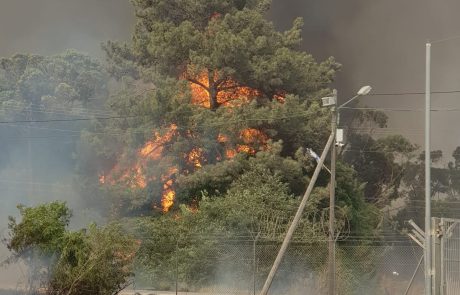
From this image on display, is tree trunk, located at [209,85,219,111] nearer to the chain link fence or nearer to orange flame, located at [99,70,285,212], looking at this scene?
orange flame, located at [99,70,285,212]

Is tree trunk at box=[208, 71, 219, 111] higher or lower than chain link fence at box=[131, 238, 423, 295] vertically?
higher

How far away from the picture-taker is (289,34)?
44.9 meters

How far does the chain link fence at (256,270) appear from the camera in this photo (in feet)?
98.5

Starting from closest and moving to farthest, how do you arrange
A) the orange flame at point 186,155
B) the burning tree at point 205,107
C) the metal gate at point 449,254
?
1. the metal gate at point 449,254
2. the burning tree at point 205,107
3. the orange flame at point 186,155

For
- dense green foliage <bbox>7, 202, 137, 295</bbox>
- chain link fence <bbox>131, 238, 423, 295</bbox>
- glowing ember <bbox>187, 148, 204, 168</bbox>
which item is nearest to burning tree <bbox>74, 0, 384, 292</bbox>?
glowing ember <bbox>187, 148, 204, 168</bbox>

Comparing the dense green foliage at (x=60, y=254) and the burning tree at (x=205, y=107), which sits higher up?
the burning tree at (x=205, y=107)

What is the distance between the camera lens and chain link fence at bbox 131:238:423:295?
30016mm

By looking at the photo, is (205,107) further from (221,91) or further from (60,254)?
(60,254)

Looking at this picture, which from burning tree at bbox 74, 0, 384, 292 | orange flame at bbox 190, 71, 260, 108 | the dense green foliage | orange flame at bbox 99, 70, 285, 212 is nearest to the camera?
the dense green foliage

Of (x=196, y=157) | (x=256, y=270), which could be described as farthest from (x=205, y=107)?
(x=256, y=270)

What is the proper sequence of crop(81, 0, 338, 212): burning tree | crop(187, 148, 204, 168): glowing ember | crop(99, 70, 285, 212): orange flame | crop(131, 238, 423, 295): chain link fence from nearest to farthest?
1. crop(131, 238, 423, 295): chain link fence
2. crop(81, 0, 338, 212): burning tree
3. crop(99, 70, 285, 212): orange flame
4. crop(187, 148, 204, 168): glowing ember

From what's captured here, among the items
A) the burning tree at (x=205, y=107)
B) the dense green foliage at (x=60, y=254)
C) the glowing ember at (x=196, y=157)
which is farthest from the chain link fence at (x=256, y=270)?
the dense green foliage at (x=60, y=254)

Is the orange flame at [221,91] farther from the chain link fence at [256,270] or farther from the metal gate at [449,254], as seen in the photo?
the metal gate at [449,254]

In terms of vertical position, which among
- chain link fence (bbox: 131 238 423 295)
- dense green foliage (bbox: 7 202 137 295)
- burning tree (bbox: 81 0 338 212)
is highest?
burning tree (bbox: 81 0 338 212)
